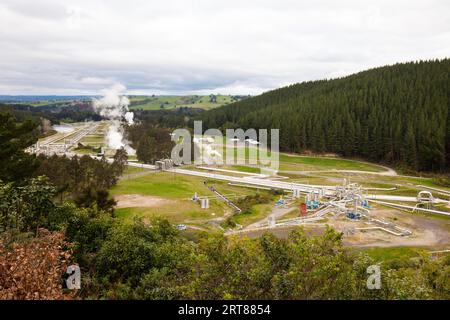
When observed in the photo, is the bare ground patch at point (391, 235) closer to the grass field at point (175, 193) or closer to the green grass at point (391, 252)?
the green grass at point (391, 252)

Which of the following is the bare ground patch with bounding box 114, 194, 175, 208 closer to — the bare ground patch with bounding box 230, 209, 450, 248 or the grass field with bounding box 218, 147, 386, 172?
the bare ground patch with bounding box 230, 209, 450, 248

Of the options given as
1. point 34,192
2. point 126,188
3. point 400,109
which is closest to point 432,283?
point 34,192

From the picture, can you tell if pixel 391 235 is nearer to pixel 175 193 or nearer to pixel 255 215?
pixel 255 215

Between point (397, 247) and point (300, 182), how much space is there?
4793 cm

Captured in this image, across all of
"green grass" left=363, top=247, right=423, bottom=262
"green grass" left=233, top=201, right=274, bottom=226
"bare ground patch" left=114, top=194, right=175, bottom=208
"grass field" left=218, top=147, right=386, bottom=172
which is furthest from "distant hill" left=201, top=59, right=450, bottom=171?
"bare ground patch" left=114, top=194, right=175, bottom=208

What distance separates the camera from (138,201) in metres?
74.8

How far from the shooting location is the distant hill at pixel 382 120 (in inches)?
4651

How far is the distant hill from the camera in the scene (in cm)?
11812

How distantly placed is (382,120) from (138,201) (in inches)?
4078

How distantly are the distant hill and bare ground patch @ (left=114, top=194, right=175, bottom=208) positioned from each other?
84356mm

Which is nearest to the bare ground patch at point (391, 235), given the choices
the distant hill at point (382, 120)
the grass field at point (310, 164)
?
the grass field at point (310, 164)

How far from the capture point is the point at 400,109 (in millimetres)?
145375
